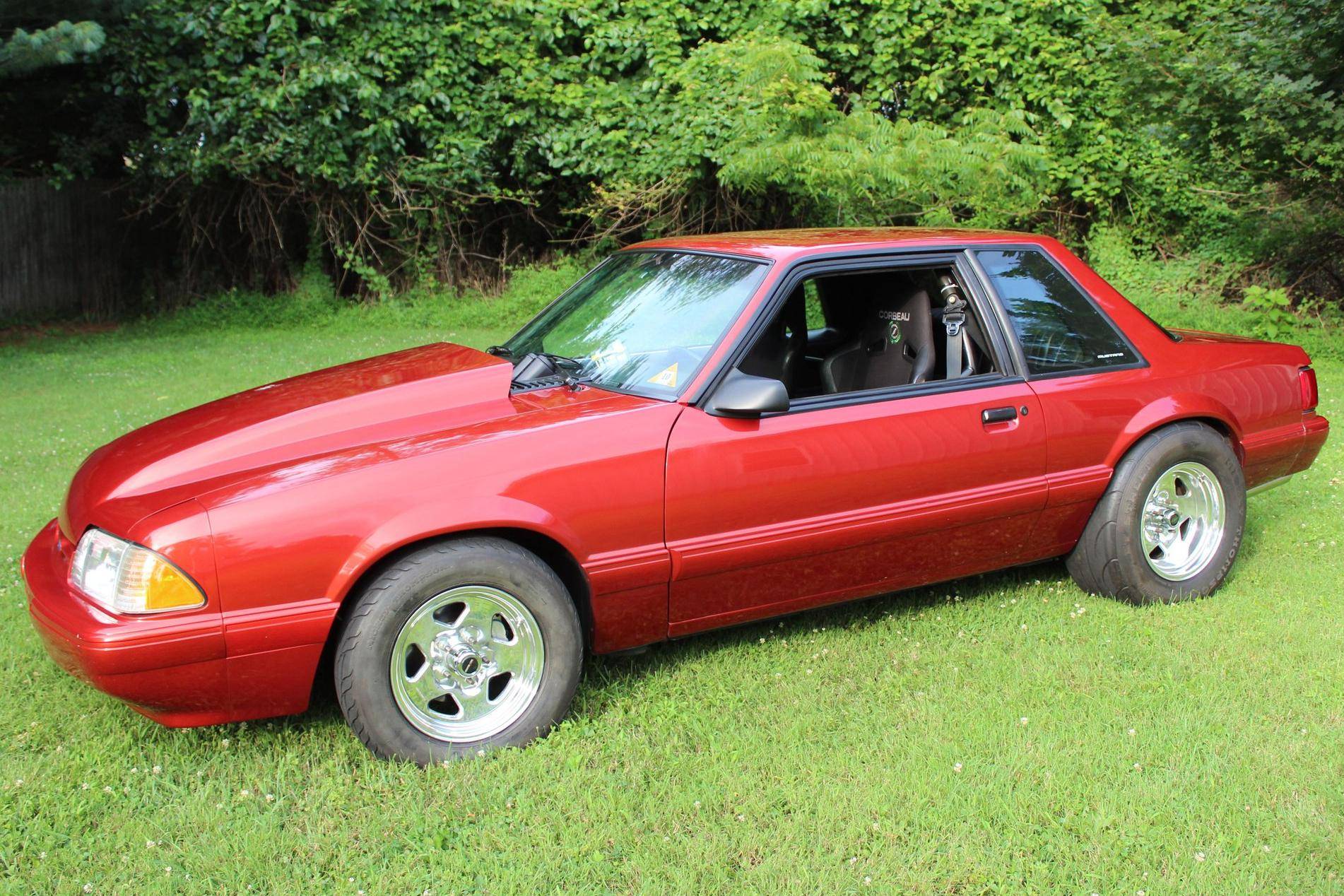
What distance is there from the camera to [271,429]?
3.69 meters

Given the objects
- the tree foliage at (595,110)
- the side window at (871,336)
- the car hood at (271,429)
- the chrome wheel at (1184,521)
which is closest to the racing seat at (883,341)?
A: the side window at (871,336)

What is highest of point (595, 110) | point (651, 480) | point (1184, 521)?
point (595, 110)

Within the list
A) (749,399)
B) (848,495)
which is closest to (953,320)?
(848,495)

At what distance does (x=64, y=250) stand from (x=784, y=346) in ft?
44.8

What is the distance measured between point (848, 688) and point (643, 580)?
86cm

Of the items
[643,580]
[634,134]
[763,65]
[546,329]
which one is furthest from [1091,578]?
[634,134]

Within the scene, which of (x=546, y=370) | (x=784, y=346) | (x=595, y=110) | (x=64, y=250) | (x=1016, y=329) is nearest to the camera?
(x=546, y=370)

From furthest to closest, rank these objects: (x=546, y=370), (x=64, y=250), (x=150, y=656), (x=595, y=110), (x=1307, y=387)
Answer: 1. (x=64, y=250)
2. (x=595, y=110)
3. (x=1307, y=387)
4. (x=546, y=370)
5. (x=150, y=656)

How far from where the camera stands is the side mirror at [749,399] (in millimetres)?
3562

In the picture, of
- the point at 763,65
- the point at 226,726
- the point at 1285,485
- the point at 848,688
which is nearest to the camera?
the point at 226,726

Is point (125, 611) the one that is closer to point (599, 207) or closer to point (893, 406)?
point (893, 406)

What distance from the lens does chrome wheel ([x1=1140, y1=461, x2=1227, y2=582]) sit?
4590 mm

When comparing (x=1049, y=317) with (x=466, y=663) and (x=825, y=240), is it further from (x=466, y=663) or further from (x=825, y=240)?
(x=466, y=663)

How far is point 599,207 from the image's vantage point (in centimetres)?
1433
